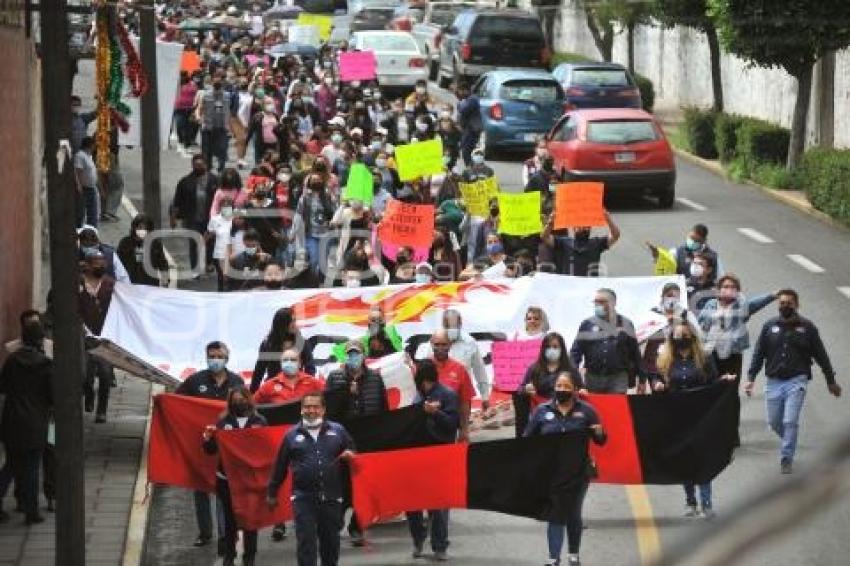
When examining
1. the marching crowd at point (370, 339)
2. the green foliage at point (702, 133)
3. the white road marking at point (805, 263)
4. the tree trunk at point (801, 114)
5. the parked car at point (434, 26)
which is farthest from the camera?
the parked car at point (434, 26)

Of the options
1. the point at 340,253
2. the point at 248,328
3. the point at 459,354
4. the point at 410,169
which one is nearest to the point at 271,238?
the point at 340,253

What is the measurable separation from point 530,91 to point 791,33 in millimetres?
5721

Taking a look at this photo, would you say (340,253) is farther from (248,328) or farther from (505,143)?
(505,143)

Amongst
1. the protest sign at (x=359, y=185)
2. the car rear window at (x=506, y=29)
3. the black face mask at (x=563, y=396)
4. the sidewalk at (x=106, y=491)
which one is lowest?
the sidewalk at (x=106, y=491)

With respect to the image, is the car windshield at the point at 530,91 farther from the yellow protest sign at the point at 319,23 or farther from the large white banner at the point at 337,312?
the large white banner at the point at 337,312

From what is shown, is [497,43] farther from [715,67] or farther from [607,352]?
[607,352]

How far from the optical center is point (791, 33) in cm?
2988

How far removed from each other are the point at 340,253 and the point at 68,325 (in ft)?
29.4

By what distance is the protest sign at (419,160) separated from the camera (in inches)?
841

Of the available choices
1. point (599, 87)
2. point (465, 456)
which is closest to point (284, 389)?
point (465, 456)

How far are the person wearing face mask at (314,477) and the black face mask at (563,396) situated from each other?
130 cm

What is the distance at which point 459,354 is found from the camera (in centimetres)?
1291

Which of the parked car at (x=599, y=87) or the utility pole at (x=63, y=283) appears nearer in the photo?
the utility pole at (x=63, y=283)

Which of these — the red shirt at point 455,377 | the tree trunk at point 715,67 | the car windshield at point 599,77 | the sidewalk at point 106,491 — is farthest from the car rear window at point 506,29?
the red shirt at point 455,377
